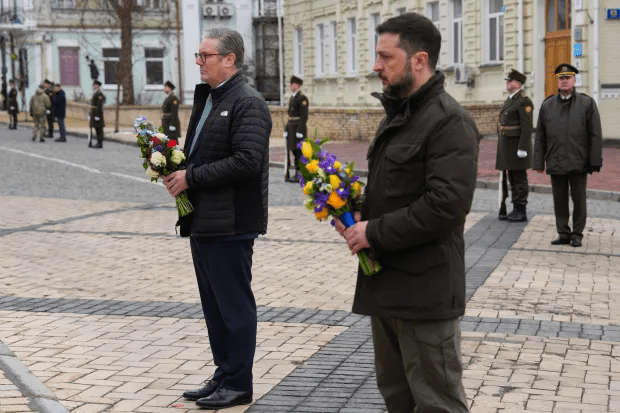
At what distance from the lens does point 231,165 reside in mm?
5527

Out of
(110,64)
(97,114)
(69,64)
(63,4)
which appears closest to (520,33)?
(97,114)

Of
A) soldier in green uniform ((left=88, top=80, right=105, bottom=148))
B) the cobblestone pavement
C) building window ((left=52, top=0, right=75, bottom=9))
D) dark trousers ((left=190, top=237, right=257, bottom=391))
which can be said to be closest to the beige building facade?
soldier in green uniform ((left=88, top=80, right=105, bottom=148))

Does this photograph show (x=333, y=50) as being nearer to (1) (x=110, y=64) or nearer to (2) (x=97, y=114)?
(2) (x=97, y=114)

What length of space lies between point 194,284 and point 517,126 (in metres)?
6.39

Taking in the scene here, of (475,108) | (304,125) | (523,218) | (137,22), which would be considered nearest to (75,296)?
(523,218)

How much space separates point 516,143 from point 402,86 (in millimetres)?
10745

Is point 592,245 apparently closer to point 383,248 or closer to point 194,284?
point 194,284

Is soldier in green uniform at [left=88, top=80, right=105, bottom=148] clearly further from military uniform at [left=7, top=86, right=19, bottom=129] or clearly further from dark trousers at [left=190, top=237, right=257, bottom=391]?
dark trousers at [left=190, top=237, right=257, bottom=391]

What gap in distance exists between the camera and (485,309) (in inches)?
333

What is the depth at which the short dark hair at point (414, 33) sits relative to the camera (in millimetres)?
4066

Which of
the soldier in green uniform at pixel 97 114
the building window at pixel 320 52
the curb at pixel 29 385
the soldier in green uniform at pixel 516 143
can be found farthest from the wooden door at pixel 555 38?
the curb at pixel 29 385

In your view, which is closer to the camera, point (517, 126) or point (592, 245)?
point (592, 245)

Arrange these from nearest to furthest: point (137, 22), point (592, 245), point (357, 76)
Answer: point (592, 245)
point (357, 76)
point (137, 22)

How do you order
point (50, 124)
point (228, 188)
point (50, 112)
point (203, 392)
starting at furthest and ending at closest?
point (50, 124) < point (50, 112) < point (203, 392) < point (228, 188)
